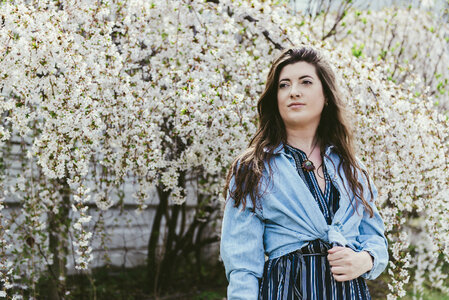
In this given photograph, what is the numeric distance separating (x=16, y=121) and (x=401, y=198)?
2.31m

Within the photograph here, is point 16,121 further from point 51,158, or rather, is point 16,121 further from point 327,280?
point 327,280

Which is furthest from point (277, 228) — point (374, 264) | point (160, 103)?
point (160, 103)

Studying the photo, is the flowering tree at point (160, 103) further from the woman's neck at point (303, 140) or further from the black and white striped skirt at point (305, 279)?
the black and white striped skirt at point (305, 279)

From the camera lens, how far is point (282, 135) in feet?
6.25

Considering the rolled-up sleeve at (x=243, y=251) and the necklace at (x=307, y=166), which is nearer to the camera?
the rolled-up sleeve at (x=243, y=251)

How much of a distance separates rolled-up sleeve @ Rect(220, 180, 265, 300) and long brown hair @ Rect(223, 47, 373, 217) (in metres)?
0.05

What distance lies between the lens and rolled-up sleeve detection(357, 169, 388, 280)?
5.72ft

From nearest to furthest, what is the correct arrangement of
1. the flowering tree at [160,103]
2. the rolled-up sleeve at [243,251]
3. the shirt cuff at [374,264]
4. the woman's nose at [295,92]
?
1. the rolled-up sleeve at [243,251]
2. the shirt cuff at [374,264]
3. the woman's nose at [295,92]
4. the flowering tree at [160,103]

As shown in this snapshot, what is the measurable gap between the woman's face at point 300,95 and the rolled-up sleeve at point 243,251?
15.0 inches

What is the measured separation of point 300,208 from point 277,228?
0.33 ft

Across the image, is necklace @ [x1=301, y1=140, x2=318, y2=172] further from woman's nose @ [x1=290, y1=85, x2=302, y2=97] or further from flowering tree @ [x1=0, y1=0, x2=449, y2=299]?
flowering tree @ [x1=0, y1=0, x2=449, y2=299]

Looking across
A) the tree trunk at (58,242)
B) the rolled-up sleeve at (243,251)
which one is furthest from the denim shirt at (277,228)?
the tree trunk at (58,242)

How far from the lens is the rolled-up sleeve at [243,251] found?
1580 millimetres

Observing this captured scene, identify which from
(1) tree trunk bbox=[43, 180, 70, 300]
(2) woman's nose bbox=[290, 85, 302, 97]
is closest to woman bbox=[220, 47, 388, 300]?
(2) woman's nose bbox=[290, 85, 302, 97]
